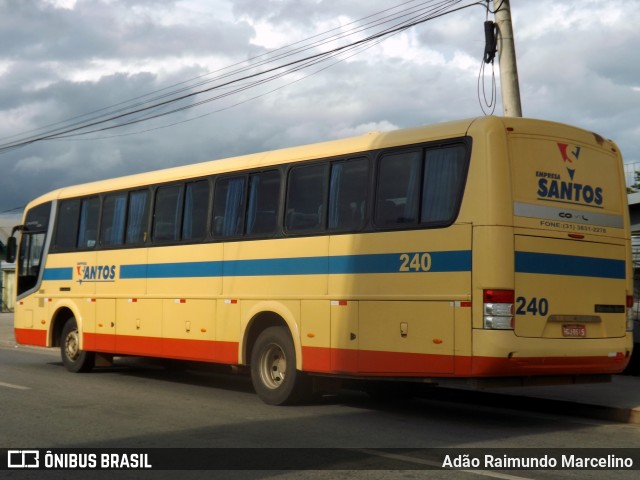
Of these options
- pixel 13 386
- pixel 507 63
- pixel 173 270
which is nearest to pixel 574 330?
pixel 507 63

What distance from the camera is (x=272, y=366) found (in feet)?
42.5

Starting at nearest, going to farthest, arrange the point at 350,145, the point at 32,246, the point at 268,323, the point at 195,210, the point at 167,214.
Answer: the point at 350,145, the point at 268,323, the point at 195,210, the point at 167,214, the point at 32,246

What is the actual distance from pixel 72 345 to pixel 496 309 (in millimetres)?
9785

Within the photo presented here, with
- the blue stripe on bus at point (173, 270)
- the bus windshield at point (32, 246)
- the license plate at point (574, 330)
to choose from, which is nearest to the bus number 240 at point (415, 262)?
the license plate at point (574, 330)

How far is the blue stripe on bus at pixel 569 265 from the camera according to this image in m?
10.6

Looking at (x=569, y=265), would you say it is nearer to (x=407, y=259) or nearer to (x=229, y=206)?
(x=407, y=259)

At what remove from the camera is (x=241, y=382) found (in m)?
16.1

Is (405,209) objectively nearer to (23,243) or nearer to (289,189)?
(289,189)

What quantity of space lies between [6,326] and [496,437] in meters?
28.6

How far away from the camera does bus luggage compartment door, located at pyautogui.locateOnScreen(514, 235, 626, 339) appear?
10.5m

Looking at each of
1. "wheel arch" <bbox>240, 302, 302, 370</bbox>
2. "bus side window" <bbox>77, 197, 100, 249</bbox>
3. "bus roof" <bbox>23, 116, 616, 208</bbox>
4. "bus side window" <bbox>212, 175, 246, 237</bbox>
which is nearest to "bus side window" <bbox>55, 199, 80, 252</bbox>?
"bus side window" <bbox>77, 197, 100, 249</bbox>

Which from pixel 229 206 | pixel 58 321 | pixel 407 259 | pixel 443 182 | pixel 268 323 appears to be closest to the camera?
pixel 443 182

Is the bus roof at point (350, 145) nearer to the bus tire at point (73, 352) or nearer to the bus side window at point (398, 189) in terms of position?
the bus side window at point (398, 189)

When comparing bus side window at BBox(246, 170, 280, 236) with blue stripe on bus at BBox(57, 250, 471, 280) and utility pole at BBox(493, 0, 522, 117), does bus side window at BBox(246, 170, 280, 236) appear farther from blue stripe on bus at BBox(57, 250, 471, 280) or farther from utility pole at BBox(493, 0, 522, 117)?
utility pole at BBox(493, 0, 522, 117)
